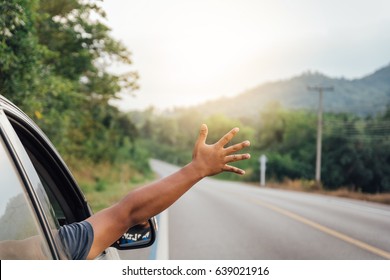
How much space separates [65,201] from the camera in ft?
7.41

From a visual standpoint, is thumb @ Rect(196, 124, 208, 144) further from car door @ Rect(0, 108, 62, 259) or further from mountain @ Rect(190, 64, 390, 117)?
mountain @ Rect(190, 64, 390, 117)

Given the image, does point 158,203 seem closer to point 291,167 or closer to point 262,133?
point 291,167

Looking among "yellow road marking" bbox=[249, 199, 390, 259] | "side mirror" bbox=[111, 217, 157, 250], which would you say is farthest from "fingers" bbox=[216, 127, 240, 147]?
"yellow road marking" bbox=[249, 199, 390, 259]

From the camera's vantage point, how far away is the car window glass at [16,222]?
127 cm

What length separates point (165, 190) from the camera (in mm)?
1527

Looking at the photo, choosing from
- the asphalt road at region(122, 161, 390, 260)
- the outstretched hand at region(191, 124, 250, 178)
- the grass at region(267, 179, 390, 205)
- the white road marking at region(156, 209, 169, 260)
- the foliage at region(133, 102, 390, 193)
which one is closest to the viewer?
the outstretched hand at region(191, 124, 250, 178)

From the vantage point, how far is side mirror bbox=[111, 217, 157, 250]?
222cm

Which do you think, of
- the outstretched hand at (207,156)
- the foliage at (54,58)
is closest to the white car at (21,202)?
the outstretched hand at (207,156)

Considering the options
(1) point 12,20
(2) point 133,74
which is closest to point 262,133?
(2) point 133,74

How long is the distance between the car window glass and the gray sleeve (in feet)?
0.59

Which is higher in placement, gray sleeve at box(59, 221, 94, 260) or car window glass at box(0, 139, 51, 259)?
car window glass at box(0, 139, 51, 259)

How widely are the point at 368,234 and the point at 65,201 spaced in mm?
7575

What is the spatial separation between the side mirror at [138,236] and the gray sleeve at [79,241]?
0.58 meters

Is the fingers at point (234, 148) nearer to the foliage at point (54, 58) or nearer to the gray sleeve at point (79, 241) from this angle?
the gray sleeve at point (79, 241)
